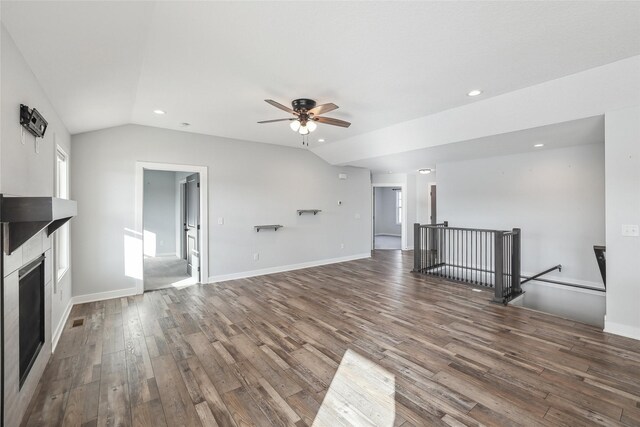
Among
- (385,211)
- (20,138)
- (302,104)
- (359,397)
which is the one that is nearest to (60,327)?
(20,138)

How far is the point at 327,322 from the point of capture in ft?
11.8

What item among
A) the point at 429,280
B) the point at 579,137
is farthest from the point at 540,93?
the point at 429,280

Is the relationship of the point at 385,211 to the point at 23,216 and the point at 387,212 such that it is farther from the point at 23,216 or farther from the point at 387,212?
the point at 23,216

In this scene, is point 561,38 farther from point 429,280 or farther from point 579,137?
point 429,280

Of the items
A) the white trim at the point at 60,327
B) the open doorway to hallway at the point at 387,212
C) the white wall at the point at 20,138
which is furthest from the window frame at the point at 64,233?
the open doorway to hallway at the point at 387,212

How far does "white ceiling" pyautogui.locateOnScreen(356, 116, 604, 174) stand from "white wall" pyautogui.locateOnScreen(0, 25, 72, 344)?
5.04 meters

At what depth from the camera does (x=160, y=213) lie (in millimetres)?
8516

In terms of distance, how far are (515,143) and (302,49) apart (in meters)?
3.99

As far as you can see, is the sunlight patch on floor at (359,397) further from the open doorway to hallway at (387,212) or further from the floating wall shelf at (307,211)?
the open doorway to hallway at (387,212)

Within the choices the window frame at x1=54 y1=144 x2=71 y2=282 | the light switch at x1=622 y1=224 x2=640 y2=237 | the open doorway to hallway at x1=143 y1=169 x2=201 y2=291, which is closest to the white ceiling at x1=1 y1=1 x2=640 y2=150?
the window frame at x1=54 y1=144 x2=71 y2=282

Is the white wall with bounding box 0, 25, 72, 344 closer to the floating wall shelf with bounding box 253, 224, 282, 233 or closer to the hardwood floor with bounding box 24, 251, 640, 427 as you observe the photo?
the hardwood floor with bounding box 24, 251, 640, 427

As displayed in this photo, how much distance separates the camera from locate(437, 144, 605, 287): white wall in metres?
4.93

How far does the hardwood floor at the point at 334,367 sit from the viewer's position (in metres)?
2.00

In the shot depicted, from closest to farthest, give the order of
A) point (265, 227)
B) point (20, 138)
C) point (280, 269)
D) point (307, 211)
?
1. point (20, 138)
2. point (265, 227)
3. point (280, 269)
4. point (307, 211)
